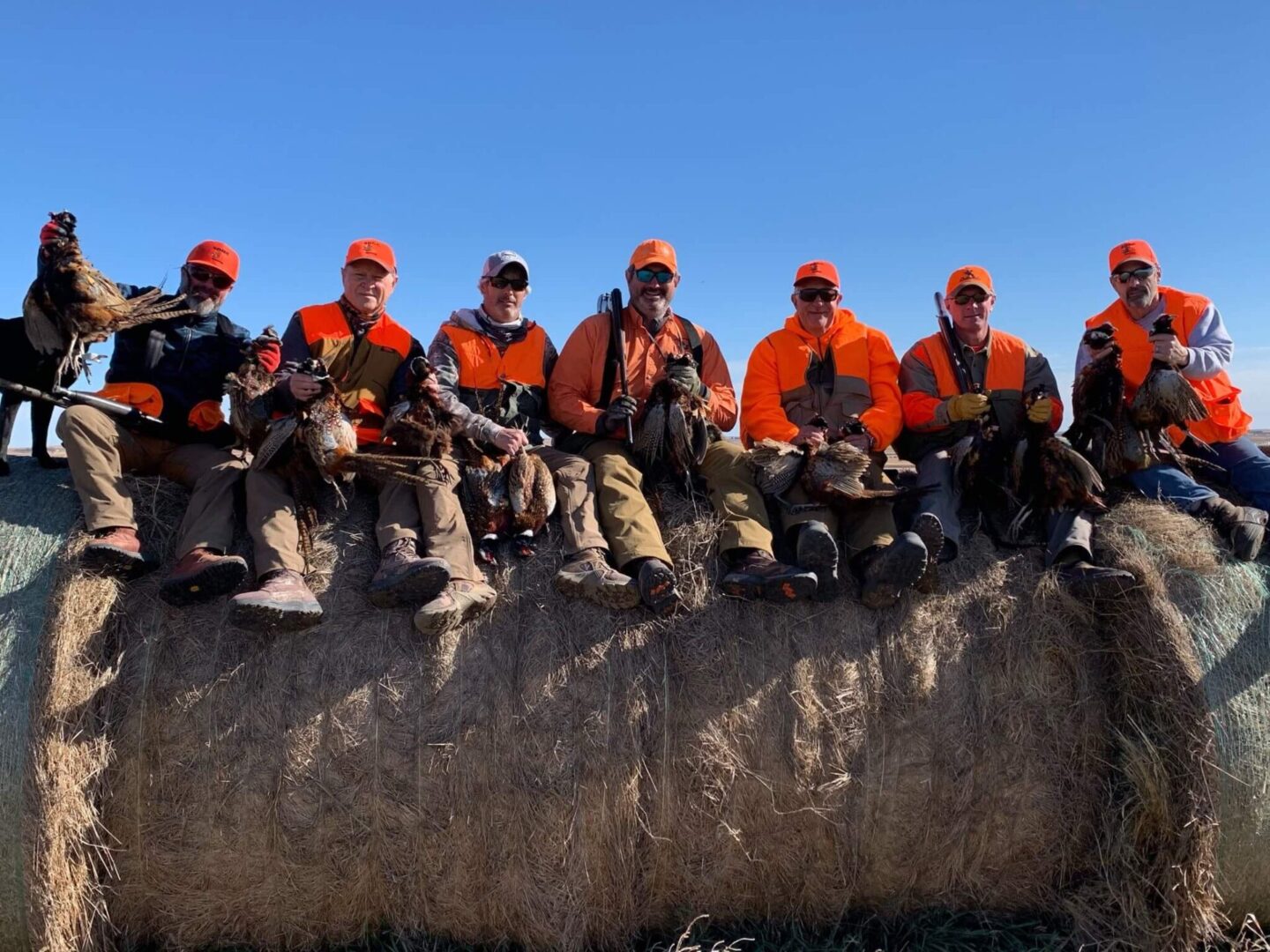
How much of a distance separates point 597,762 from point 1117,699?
2859 millimetres

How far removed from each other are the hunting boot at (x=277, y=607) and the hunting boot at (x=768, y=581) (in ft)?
7.07

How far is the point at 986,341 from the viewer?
638 cm

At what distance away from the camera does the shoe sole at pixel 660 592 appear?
4.82 m

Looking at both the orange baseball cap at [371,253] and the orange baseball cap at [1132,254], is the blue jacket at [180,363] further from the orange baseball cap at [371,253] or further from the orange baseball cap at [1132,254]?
the orange baseball cap at [1132,254]

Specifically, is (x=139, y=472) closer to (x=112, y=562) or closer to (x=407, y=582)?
(x=112, y=562)

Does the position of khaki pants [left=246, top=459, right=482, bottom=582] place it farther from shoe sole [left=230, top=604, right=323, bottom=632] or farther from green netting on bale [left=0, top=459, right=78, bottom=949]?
green netting on bale [left=0, top=459, right=78, bottom=949]

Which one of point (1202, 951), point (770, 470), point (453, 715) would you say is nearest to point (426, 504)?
point (453, 715)

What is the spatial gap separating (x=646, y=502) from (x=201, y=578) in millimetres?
2442

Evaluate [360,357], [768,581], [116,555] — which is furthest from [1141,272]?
[116,555]

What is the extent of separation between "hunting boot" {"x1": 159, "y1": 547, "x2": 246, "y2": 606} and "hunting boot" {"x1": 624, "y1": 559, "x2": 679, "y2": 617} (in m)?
2.05

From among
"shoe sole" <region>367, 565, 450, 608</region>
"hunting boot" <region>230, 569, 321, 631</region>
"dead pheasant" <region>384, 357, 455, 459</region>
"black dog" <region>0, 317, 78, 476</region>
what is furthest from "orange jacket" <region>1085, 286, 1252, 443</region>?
"black dog" <region>0, 317, 78, 476</region>

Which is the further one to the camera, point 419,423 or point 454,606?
point 419,423

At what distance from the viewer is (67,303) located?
5102 mm

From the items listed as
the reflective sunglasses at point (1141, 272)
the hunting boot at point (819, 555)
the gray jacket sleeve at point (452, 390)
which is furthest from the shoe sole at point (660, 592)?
the reflective sunglasses at point (1141, 272)
